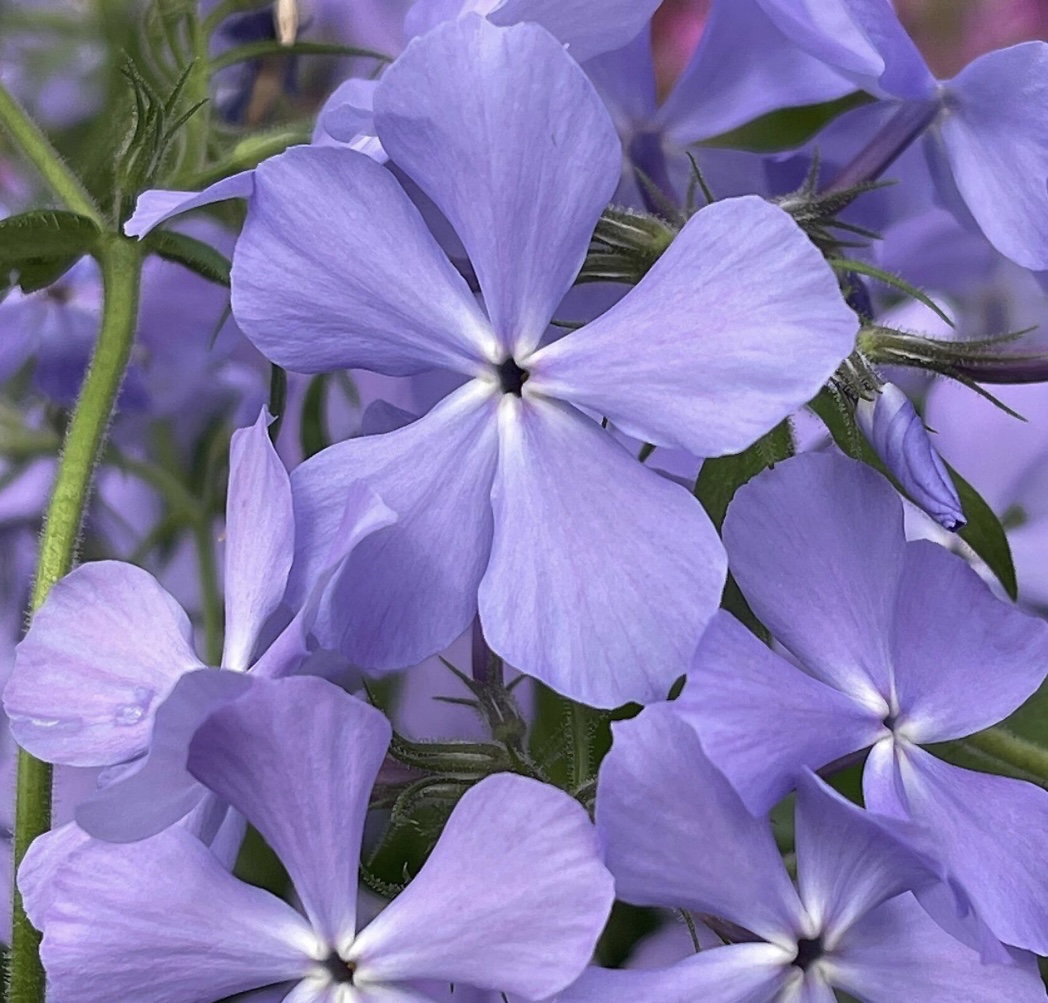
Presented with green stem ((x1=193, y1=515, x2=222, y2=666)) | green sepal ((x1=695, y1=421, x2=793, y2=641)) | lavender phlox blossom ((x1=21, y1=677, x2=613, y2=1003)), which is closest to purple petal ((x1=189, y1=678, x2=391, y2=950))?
lavender phlox blossom ((x1=21, y1=677, x2=613, y2=1003))

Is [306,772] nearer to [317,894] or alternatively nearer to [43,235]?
[317,894]

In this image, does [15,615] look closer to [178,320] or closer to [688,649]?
[178,320]

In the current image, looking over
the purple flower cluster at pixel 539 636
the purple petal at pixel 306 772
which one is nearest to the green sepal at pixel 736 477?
the purple flower cluster at pixel 539 636

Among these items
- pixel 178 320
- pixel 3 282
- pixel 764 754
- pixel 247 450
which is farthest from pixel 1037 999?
pixel 178 320

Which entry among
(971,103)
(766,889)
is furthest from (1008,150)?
(766,889)

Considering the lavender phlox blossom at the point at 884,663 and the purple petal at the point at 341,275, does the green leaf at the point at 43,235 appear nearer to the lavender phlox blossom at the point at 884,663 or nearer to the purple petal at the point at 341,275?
the purple petal at the point at 341,275
